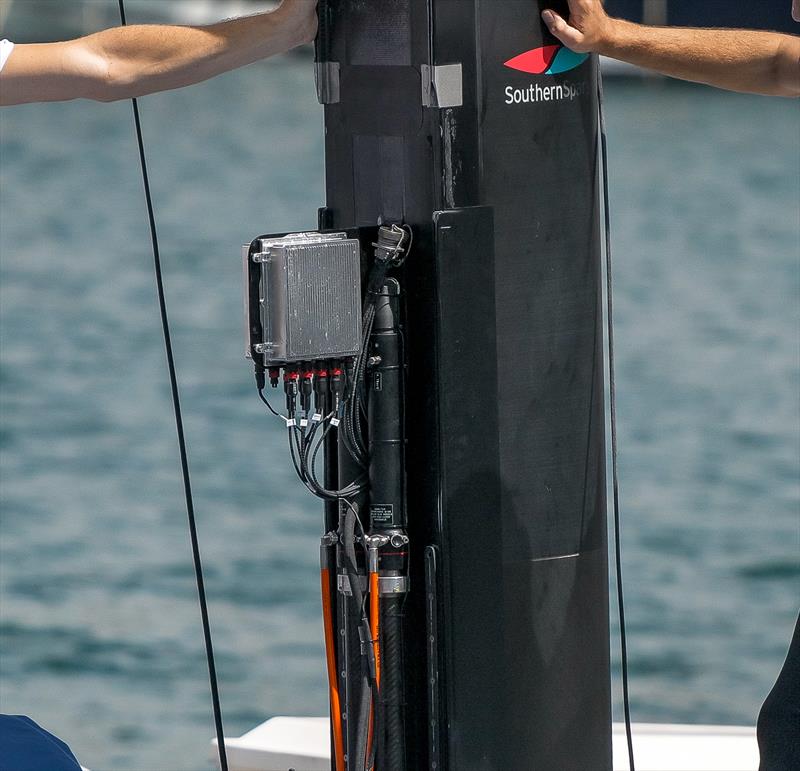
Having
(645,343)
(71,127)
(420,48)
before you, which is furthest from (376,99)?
(71,127)

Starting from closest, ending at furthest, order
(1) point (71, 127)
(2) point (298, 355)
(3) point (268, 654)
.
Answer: (2) point (298, 355)
(3) point (268, 654)
(1) point (71, 127)

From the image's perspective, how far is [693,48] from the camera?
246 centimetres

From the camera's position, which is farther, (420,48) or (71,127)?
(71,127)

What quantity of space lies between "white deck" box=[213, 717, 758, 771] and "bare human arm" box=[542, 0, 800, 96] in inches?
53.4

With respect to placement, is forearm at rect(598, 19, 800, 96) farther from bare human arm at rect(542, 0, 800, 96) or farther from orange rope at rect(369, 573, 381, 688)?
orange rope at rect(369, 573, 381, 688)

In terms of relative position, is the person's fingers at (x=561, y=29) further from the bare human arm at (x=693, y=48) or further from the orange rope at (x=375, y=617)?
the orange rope at (x=375, y=617)

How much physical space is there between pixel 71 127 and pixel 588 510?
25.5 m

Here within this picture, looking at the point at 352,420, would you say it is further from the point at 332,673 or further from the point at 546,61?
the point at 546,61

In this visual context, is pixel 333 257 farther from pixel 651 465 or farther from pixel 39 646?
pixel 651 465

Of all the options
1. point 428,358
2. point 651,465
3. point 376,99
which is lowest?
point 651,465

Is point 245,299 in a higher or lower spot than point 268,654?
higher

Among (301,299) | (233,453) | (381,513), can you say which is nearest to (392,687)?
(381,513)

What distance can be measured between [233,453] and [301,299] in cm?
818

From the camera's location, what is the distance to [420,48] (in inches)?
94.7
